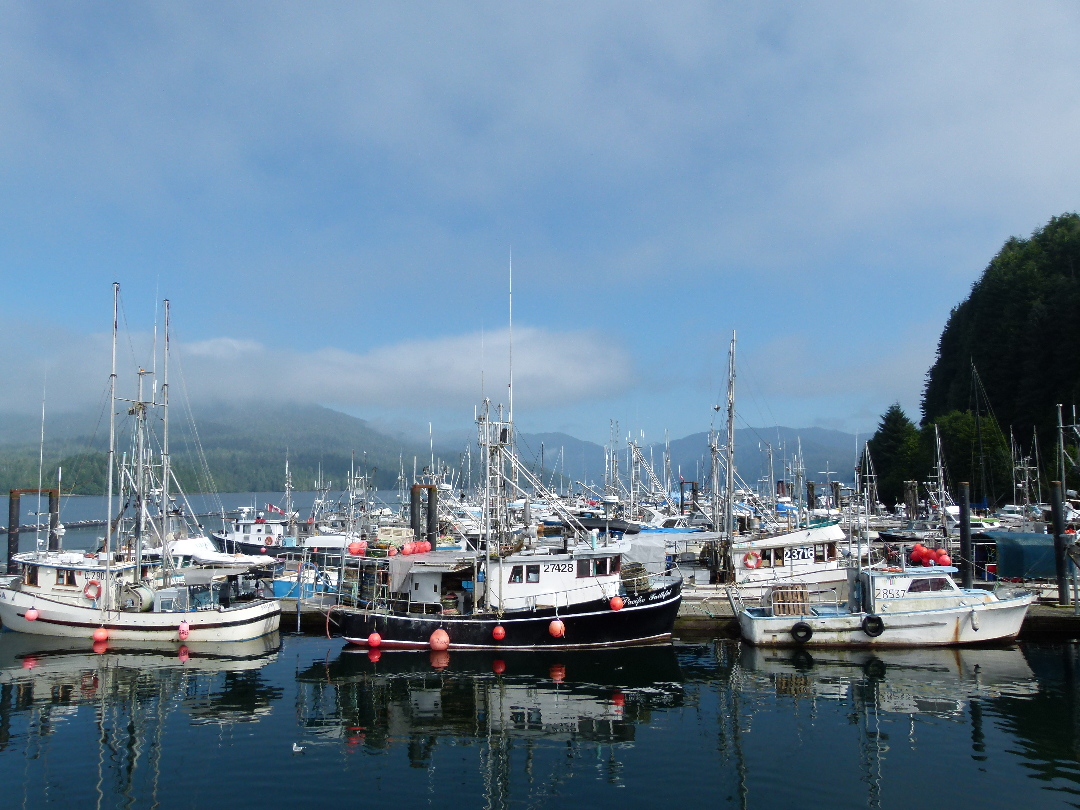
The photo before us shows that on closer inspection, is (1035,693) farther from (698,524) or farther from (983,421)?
(983,421)

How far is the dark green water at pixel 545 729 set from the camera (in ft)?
43.0

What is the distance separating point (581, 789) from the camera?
1322 cm

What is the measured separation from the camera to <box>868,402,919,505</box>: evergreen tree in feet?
231

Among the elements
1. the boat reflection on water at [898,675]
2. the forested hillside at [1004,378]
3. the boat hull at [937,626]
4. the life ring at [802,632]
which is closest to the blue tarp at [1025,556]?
the boat hull at [937,626]

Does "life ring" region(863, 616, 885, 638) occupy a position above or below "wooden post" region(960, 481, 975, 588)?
below

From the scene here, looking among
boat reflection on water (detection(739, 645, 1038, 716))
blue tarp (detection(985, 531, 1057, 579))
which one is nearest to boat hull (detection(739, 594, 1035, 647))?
boat reflection on water (detection(739, 645, 1038, 716))

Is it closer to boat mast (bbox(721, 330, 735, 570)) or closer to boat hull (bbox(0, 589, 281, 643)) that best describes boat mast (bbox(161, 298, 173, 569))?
boat hull (bbox(0, 589, 281, 643))

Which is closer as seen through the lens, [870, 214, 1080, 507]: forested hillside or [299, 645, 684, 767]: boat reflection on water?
[299, 645, 684, 767]: boat reflection on water

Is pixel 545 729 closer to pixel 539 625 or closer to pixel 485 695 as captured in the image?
pixel 485 695

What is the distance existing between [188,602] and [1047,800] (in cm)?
2529

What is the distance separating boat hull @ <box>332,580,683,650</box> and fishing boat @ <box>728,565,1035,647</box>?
3.13 meters

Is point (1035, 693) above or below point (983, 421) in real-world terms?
below

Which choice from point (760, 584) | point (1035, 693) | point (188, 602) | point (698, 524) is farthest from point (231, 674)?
point (698, 524)

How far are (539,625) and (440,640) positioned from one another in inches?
127
